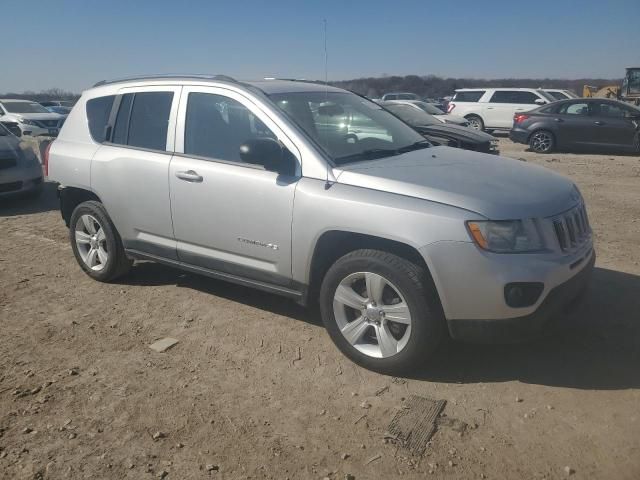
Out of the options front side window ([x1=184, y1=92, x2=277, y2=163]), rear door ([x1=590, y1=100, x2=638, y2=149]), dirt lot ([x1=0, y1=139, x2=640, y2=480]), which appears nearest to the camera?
dirt lot ([x1=0, y1=139, x2=640, y2=480])

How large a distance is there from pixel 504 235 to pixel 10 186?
26.3ft

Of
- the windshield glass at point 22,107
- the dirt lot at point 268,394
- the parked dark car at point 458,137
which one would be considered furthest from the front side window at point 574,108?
the windshield glass at point 22,107

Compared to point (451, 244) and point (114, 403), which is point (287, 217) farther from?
point (114, 403)

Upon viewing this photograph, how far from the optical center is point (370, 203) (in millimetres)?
3271

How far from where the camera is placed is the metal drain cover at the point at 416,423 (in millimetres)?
2779

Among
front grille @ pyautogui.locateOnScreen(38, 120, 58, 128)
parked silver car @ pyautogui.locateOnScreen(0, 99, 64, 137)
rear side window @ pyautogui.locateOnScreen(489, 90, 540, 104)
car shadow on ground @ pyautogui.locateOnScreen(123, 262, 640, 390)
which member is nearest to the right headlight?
car shadow on ground @ pyautogui.locateOnScreen(123, 262, 640, 390)

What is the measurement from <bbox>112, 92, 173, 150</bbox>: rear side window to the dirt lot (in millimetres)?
1341

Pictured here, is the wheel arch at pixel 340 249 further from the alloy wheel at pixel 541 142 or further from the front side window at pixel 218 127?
the alloy wheel at pixel 541 142

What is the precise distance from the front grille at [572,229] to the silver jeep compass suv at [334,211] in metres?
0.01

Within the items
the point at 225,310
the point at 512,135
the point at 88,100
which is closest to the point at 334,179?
the point at 225,310

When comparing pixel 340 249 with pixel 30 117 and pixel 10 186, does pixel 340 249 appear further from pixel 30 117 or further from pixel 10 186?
pixel 30 117

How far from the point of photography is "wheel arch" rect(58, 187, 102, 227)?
199 inches

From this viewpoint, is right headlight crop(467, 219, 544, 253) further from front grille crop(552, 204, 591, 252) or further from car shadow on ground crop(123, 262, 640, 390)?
Answer: car shadow on ground crop(123, 262, 640, 390)

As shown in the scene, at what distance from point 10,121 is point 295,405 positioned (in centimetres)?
2170
